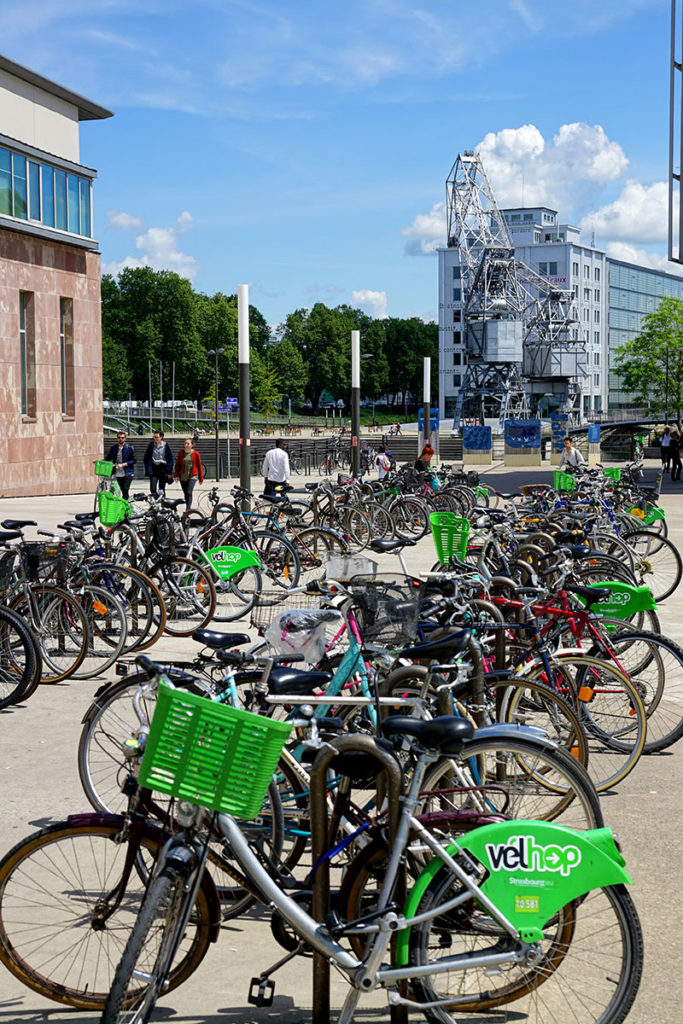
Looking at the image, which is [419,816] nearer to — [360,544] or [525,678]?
[525,678]

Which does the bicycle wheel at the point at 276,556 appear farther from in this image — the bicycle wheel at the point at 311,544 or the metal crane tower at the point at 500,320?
the metal crane tower at the point at 500,320

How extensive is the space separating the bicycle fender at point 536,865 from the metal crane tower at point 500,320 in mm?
93047

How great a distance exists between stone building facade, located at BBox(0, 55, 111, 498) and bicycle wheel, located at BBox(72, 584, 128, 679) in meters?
22.0

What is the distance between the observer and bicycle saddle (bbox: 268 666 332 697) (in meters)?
3.61

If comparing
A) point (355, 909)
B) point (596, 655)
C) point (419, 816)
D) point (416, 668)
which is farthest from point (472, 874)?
point (596, 655)

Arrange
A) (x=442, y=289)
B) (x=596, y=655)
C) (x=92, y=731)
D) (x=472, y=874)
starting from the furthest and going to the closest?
(x=442, y=289)
(x=596, y=655)
(x=92, y=731)
(x=472, y=874)

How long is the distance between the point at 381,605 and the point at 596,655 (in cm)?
163

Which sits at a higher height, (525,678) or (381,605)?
(381,605)

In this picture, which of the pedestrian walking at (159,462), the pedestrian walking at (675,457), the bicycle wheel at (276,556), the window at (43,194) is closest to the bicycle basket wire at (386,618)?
the bicycle wheel at (276,556)

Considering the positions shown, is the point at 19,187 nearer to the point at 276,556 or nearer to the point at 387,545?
the point at 276,556

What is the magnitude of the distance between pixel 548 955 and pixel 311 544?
8.57 m

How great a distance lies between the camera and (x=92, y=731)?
489 centimetres

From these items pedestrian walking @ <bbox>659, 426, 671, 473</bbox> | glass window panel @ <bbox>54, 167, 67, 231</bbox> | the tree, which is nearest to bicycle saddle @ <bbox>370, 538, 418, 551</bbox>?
glass window panel @ <bbox>54, 167, 67, 231</bbox>

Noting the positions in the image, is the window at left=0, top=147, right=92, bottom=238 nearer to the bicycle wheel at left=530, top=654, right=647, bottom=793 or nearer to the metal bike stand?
the bicycle wheel at left=530, top=654, right=647, bottom=793
